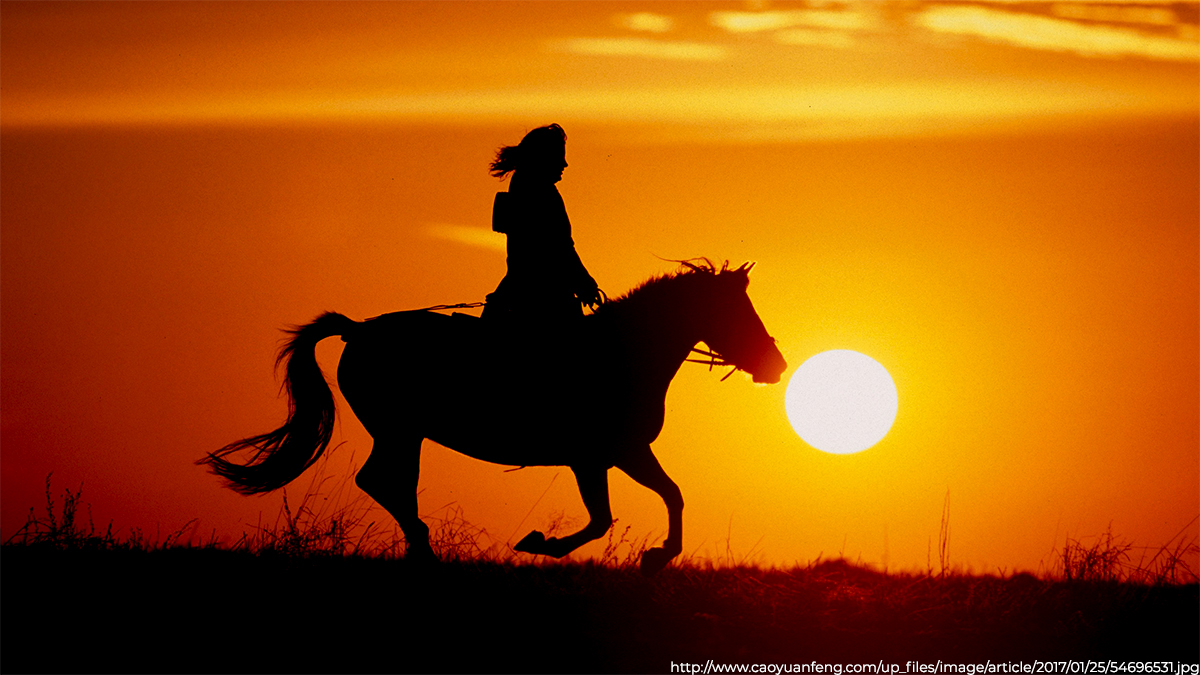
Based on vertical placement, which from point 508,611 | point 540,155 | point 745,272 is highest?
point 540,155

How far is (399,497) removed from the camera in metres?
8.48

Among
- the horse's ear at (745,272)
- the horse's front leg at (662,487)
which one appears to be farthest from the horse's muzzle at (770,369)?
the horse's front leg at (662,487)

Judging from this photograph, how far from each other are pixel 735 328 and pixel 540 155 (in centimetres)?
190

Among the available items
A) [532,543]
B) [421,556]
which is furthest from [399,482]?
[532,543]

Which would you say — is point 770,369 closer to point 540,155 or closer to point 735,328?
point 735,328

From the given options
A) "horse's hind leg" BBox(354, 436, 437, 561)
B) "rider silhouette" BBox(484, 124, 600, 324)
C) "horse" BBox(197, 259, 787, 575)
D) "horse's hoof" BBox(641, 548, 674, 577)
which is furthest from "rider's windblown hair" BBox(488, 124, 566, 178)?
"horse's hoof" BBox(641, 548, 674, 577)

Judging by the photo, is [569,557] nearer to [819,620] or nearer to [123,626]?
[819,620]

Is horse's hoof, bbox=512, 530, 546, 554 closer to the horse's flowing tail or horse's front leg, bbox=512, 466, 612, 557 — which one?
horse's front leg, bbox=512, 466, 612, 557

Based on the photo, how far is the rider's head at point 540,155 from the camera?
27.7ft

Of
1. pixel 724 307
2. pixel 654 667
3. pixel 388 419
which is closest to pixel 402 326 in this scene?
pixel 388 419

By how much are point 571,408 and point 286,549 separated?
222 cm

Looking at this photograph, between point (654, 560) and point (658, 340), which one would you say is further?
point (658, 340)

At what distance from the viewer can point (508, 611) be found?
7125mm

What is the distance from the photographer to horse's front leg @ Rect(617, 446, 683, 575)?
→ 8305 millimetres
